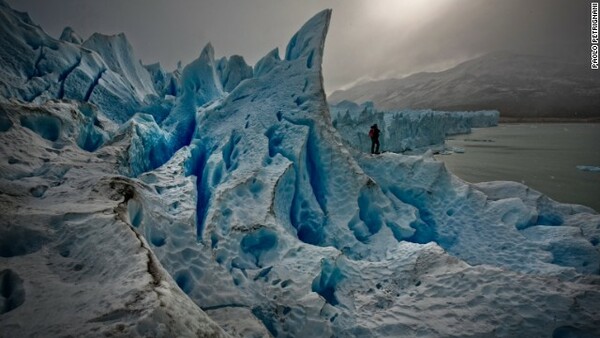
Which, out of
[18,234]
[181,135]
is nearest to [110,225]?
[18,234]

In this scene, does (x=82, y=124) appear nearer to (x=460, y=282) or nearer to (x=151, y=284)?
(x=151, y=284)

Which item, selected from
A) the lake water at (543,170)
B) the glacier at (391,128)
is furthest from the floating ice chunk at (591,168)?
the glacier at (391,128)

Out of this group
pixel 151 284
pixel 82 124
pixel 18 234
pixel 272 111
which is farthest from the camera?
pixel 272 111

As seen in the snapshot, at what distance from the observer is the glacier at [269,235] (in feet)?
5.78

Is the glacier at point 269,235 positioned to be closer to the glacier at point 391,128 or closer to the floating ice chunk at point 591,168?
the glacier at point 391,128

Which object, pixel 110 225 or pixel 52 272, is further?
pixel 110 225

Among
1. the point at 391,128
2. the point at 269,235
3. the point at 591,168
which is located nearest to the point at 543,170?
the point at 591,168

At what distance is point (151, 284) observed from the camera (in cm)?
161

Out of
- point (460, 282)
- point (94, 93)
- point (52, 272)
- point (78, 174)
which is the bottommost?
point (460, 282)

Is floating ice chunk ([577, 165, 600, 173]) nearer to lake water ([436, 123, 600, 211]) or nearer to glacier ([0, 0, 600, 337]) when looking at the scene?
lake water ([436, 123, 600, 211])

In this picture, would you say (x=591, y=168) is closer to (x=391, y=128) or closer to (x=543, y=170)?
(x=543, y=170)

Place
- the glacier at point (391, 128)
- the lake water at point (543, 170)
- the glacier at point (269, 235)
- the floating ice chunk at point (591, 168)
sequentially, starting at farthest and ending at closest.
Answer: the glacier at point (391, 128) < the floating ice chunk at point (591, 168) < the lake water at point (543, 170) < the glacier at point (269, 235)

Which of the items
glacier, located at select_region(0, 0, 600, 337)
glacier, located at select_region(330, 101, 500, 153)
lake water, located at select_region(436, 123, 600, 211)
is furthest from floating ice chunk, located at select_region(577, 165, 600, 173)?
glacier, located at select_region(0, 0, 600, 337)

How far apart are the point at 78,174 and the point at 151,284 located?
2.37 m
